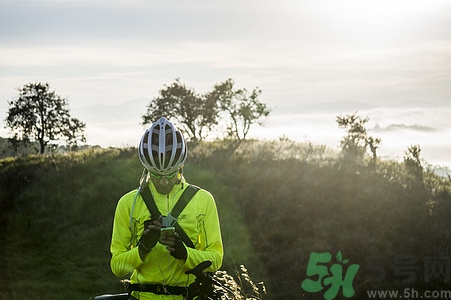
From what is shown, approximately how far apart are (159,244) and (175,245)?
44cm

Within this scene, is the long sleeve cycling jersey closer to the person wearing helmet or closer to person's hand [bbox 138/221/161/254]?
the person wearing helmet

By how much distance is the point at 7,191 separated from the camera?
24.3 m

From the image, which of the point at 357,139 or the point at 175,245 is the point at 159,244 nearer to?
the point at 175,245

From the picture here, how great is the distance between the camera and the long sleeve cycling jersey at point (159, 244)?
16.2 feet

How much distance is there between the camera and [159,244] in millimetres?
4984

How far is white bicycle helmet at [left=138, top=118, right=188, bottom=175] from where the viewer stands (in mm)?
4945

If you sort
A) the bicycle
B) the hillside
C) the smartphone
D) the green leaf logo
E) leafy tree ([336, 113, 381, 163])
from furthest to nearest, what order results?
1. leafy tree ([336, 113, 381, 163])
2. the green leaf logo
3. the hillside
4. the bicycle
5. the smartphone

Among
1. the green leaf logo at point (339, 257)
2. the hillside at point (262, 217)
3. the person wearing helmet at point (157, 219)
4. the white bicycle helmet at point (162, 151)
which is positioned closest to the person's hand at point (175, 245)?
the person wearing helmet at point (157, 219)

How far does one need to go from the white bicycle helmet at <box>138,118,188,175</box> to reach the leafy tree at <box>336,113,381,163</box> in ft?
66.5

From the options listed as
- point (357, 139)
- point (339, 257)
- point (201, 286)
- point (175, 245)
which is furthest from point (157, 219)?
point (357, 139)

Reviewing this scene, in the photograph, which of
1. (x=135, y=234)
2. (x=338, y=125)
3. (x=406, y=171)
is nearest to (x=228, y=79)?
(x=338, y=125)

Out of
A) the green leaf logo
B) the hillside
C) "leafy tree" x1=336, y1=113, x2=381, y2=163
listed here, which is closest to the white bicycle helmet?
the hillside

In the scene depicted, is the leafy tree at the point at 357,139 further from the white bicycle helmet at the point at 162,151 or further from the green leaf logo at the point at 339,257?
the white bicycle helmet at the point at 162,151

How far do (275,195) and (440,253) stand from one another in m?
6.31
